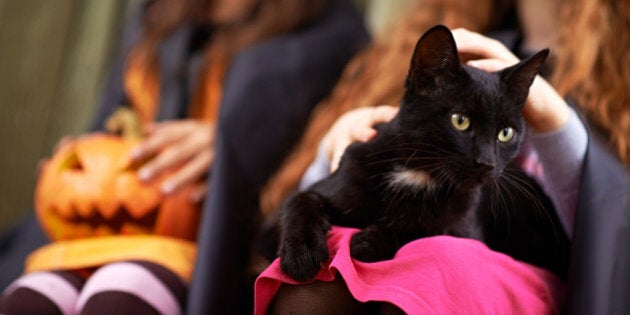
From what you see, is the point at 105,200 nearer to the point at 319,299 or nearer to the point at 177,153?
the point at 177,153

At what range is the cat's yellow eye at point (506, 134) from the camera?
1.61 ft

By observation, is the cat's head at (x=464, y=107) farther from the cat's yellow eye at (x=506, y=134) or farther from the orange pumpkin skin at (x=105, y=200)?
the orange pumpkin skin at (x=105, y=200)

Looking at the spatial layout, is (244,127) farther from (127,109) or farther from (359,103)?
(127,109)

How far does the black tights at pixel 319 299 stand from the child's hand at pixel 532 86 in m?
0.21

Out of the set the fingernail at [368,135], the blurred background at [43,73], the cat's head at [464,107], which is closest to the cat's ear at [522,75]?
the cat's head at [464,107]

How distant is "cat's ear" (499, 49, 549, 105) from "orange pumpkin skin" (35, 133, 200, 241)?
0.62 metres

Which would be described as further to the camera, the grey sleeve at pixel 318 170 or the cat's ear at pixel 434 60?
the grey sleeve at pixel 318 170

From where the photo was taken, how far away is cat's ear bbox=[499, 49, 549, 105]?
1.57 feet

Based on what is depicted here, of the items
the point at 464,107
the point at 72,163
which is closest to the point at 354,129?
the point at 464,107

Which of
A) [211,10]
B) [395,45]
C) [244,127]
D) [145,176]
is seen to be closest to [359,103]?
[395,45]

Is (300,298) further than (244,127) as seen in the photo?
No

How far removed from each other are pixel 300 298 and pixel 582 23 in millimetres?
465

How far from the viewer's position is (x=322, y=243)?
510 millimetres

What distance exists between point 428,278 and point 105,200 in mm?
581
